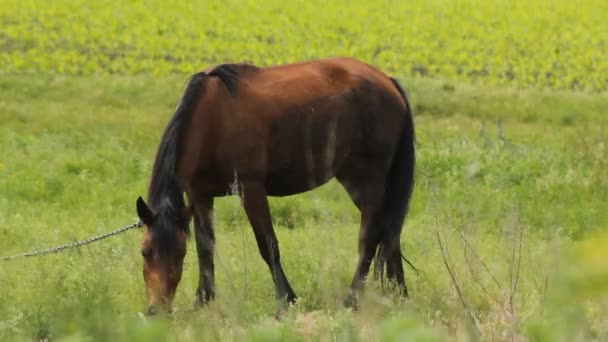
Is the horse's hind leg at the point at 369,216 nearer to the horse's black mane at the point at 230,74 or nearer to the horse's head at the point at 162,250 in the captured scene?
the horse's black mane at the point at 230,74

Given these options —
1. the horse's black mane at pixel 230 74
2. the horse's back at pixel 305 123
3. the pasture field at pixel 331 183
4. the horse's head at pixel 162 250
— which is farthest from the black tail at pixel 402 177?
the horse's head at pixel 162 250

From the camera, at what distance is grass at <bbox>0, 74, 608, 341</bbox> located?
3029 millimetres

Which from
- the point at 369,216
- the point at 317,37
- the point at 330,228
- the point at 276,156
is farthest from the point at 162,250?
the point at 317,37

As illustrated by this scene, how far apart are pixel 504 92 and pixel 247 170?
1301cm

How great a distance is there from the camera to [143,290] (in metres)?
7.09

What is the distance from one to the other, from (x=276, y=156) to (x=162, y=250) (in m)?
1.29

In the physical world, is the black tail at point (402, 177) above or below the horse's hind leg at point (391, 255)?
above

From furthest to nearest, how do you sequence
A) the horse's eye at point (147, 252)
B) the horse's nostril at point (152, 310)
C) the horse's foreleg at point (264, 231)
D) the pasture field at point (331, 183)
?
the horse's foreleg at point (264, 231)
the horse's eye at point (147, 252)
the horse's nostril at point (152, 310)
the pasture field at point (331, 183)

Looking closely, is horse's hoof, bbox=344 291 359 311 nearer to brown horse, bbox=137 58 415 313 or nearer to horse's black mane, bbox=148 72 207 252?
brown horse, bbox=137 58 415 313

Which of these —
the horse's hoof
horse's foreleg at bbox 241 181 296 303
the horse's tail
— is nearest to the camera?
the horse's hoof

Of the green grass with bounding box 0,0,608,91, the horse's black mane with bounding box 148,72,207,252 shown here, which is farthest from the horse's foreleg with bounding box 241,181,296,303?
the green grass with bounding box 0,0,608,91

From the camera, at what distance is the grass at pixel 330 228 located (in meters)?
3.03

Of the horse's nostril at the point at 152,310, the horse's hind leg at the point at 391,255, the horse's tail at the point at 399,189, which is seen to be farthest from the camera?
the horse's tail at the point at 399,189

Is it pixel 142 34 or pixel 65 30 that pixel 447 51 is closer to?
pixel 142 34
